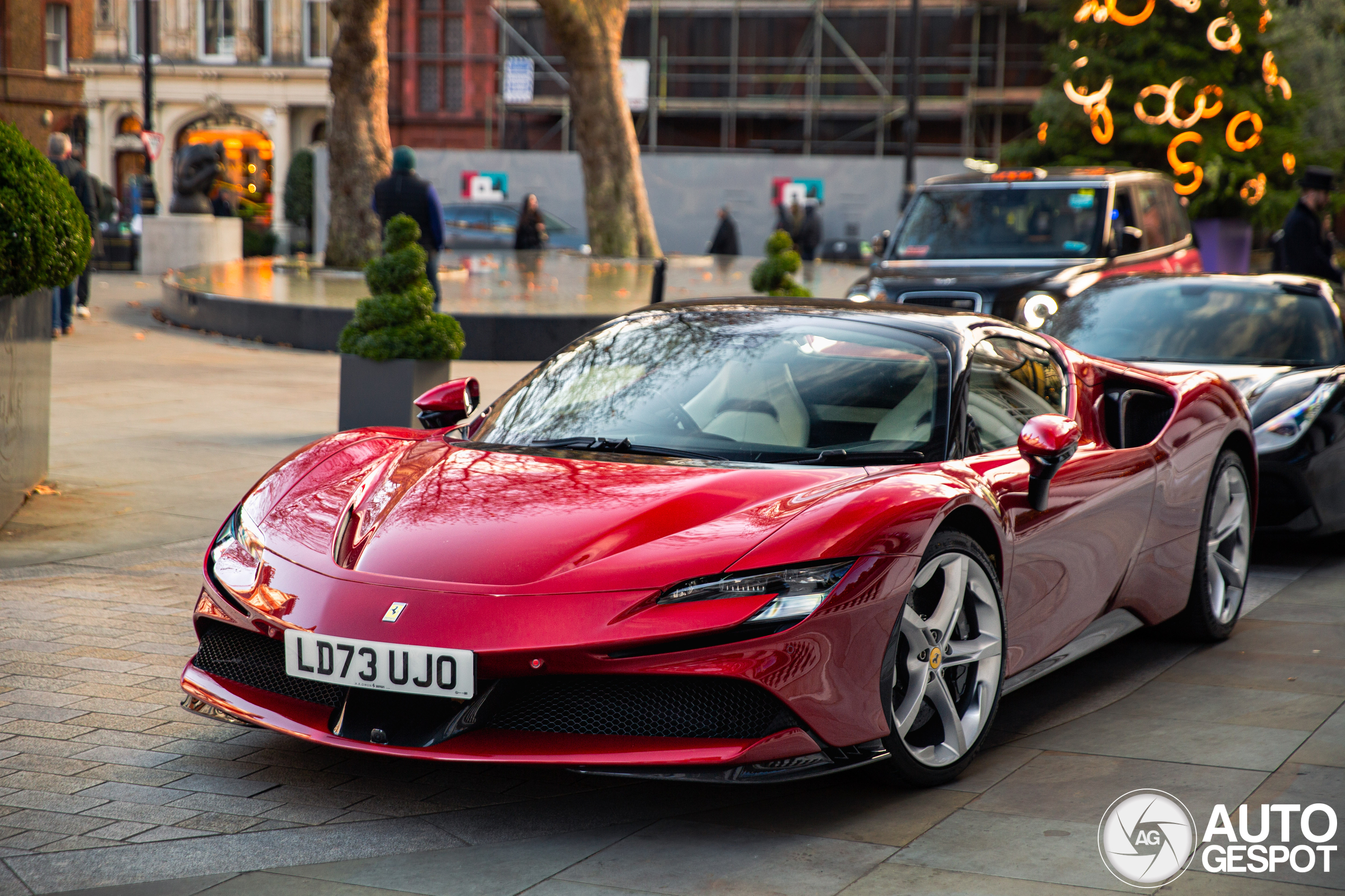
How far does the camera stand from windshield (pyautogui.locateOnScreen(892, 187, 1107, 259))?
13.5m

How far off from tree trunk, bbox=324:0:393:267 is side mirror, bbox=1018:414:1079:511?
2039cm

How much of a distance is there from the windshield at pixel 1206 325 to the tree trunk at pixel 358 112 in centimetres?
1694

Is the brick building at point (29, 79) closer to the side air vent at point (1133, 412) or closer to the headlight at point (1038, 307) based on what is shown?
the headlight at point (1038, 307)

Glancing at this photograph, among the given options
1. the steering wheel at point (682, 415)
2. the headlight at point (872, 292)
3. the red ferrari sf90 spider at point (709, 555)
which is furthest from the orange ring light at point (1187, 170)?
the steering wheel at point (682, 415)

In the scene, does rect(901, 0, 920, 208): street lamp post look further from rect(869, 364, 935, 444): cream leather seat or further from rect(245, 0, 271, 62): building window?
rect(245, 0, 271, 62): building window

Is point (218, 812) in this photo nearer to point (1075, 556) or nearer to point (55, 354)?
point (1075, 556)

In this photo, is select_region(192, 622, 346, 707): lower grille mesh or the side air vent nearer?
select_region(192, 622, 346, 707): lower grille mesh

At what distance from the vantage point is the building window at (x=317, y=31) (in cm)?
5562

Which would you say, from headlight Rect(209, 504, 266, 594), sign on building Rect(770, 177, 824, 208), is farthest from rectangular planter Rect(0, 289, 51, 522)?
sign on building Rect(770, 177, 824, 208)

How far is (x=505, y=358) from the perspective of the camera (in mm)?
16953

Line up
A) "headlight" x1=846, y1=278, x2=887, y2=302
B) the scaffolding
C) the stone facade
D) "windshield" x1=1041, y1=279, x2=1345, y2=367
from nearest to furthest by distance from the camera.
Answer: "windshield" x1=1041, y1=279, x2=1345, y2=367 < "headlight" x1=846, y1=278, x2=887, y2=302 < the scaffolding < the stone facade

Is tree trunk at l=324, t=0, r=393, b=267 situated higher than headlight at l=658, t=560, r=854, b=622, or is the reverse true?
tree trunk at l=324, t=0, r=393, b=267

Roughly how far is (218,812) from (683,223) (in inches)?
1517

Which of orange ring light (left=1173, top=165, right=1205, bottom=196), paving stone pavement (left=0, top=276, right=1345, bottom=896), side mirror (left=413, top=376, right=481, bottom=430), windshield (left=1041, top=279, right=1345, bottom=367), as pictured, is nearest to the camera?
paving stone pavement (left=0, top=276, right=1345, bottom=896)
